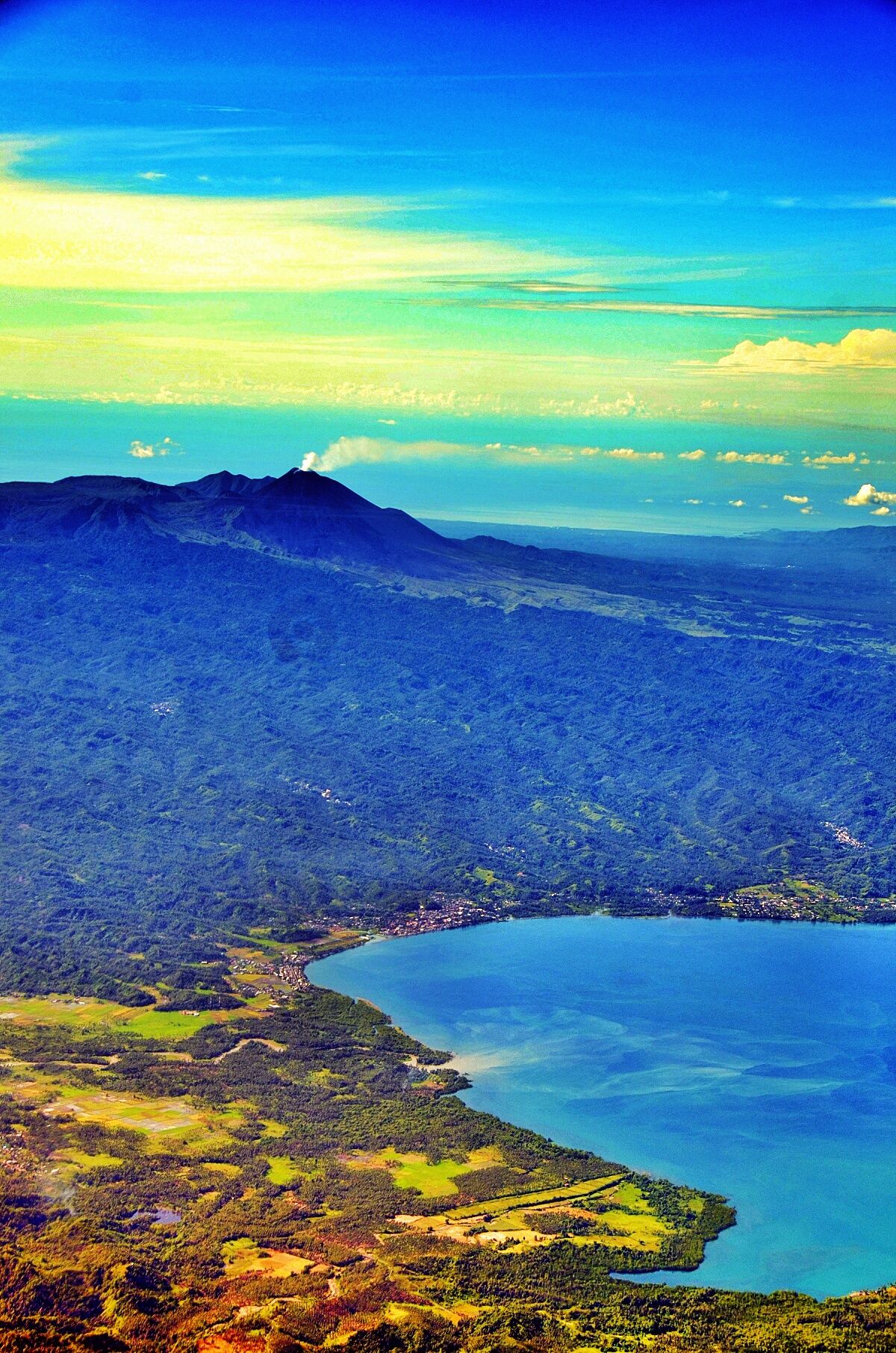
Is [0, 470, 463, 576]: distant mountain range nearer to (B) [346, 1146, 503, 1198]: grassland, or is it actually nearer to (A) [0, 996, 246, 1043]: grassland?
(A) [0, 996, 246, 1043]: grassland

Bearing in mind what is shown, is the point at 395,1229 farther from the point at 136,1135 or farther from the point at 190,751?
the point at 190,751

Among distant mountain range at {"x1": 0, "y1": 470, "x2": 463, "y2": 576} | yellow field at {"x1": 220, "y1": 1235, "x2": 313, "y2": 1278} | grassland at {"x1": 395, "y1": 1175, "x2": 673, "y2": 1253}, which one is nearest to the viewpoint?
yellow field at {"x1": 220, "y1": 1235, "x2": 313, "y2": 1278}

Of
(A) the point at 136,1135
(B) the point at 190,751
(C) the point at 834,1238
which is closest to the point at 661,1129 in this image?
(C) the point at 834,1238

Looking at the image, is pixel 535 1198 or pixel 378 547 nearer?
pixel 535 1198

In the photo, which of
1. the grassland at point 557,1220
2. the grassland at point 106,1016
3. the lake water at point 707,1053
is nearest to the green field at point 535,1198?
the grassland at point 557,1220

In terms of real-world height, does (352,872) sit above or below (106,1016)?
above

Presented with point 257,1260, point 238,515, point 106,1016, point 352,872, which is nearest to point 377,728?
point 352,872

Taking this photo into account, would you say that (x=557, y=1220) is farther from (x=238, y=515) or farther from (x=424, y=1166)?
(x=238, y=515)

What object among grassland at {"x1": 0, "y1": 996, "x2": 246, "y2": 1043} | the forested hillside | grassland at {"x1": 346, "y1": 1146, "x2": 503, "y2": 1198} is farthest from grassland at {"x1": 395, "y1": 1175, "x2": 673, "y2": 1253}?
the forested hillside
